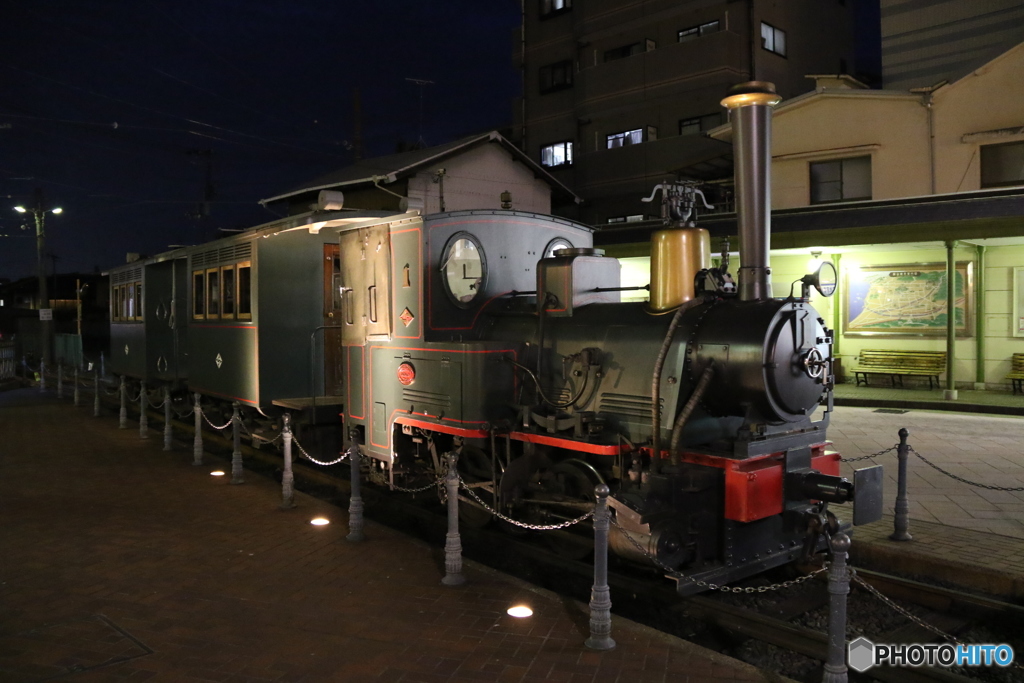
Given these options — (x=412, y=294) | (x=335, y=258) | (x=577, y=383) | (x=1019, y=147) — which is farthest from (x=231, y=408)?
(x=1019, y=147)

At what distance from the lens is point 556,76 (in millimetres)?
27234

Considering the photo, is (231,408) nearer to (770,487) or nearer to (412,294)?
(412,294)

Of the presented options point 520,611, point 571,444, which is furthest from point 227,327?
point 520,611

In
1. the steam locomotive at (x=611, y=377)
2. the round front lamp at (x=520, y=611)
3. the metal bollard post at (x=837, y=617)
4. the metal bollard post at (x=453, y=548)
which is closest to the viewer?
the metal bollard post at (x=837, y=617)

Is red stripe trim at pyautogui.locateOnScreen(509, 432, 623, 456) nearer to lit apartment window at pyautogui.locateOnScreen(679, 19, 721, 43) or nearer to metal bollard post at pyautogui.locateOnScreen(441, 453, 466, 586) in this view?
metal bollard post at pyautogui.locateOnScreen(441, 453, 466, 586)

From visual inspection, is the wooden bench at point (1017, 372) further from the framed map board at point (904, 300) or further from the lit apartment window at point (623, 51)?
the lit apartment window at point (623, 51)

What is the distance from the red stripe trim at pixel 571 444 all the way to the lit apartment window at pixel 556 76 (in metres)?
22.5

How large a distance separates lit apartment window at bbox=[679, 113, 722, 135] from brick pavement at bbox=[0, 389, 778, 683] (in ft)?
61.3

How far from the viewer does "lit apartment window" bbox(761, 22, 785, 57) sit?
23172mm

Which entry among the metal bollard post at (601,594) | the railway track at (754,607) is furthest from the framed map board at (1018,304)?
the metal bollard post at (601,594)

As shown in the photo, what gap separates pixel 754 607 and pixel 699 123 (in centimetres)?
1999

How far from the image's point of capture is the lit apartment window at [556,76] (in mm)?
26828

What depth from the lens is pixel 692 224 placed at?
609cm

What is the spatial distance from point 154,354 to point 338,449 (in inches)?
274
